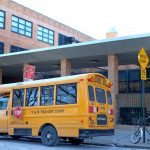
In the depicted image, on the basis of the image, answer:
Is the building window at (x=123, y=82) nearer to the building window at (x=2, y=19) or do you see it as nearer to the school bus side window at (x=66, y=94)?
the building window at (x=2, y=19)

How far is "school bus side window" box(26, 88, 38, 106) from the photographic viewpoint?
635 inches

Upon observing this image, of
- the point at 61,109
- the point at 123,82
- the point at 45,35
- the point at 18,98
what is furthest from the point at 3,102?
the point at 45,35

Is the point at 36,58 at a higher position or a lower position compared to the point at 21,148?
Result: higher

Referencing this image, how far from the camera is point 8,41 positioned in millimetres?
39625

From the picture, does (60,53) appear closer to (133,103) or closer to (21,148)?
(133,103)

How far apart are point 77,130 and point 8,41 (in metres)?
26.8

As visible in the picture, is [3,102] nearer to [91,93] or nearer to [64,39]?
[91,93]

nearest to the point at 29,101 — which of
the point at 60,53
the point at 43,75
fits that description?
the point at 60,53

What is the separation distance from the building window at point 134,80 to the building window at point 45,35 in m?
14.5

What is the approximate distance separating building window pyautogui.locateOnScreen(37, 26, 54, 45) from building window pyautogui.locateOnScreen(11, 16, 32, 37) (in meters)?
1.91

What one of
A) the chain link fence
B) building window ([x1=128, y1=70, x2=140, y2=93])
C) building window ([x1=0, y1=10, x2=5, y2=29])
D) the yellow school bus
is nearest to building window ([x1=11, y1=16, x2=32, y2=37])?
building window ([x1=0, y1=10, x2=5, y2=29])

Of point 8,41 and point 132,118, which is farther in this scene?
point 8,41

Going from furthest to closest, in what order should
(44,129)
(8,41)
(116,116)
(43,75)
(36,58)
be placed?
(8,41), (43,75), (36,58), (116,116), (44,129)

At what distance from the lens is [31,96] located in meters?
16.3
